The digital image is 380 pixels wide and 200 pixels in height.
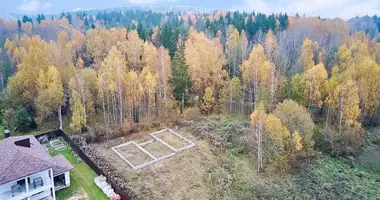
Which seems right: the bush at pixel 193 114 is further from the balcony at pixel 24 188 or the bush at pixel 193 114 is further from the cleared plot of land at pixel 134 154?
the balcony at pixel 24 188

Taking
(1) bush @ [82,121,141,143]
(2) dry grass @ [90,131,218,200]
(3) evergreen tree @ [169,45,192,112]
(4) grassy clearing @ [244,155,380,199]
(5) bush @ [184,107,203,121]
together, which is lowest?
(4) grassy clearing @ [244,155,380,199]

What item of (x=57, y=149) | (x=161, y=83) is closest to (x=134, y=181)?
(x=57, y=149)

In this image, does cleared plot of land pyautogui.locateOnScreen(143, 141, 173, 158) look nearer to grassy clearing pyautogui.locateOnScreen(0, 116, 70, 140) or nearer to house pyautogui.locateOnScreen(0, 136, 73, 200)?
house pyautogui.locateOnScreen(0, 136, 73, 200)

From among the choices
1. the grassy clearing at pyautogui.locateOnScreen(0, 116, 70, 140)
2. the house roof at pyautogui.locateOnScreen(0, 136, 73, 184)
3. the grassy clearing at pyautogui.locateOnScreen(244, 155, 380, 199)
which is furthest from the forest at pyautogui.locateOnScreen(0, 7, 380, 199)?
the house roof at pyautogui.locateOnScreen(0, 136, 73, 184)

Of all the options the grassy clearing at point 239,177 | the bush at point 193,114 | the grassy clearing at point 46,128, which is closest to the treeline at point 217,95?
the bush at point 193,114

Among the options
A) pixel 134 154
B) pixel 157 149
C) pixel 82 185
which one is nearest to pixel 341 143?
pixel 157 149

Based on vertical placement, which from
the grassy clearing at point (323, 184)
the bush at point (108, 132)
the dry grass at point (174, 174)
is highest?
the bush at point (108, 132)
